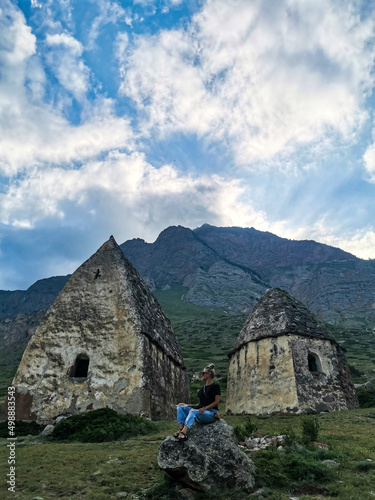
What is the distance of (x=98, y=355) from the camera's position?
1795 centimetres

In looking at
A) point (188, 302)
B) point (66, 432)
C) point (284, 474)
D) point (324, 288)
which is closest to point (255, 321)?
point (66, 432)

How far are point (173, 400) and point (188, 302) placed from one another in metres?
161

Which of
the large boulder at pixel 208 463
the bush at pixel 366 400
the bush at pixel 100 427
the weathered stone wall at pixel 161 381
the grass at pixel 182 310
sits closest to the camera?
the large boulder at pixel 208 463

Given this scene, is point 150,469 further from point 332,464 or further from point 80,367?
point 80,367

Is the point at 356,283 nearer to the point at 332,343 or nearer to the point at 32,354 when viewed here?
the point at 332,343

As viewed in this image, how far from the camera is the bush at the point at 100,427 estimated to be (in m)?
12.9

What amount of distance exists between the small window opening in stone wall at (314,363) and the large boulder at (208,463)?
50.7ft

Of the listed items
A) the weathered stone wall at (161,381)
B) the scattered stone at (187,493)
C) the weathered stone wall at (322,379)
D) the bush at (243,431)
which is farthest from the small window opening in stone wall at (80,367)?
the scattered stone at (187,493)

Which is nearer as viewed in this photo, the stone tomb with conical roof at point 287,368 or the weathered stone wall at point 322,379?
the weathered stone wall at point 322,379

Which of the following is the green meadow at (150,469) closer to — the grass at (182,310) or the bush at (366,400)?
the bush at (366,400)

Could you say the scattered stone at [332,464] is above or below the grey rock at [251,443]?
below

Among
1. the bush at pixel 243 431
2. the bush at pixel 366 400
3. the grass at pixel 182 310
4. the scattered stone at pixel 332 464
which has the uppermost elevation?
the grass at pixel 182 310

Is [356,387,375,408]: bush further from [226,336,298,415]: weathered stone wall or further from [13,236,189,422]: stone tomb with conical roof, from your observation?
[13,236,189,422]: stone tomb with conical roof

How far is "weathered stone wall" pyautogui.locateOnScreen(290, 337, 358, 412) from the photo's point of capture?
19.6 meters
